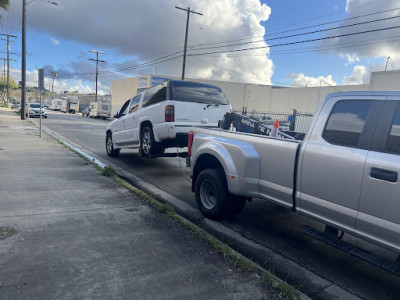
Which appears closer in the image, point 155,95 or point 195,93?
point 195,93

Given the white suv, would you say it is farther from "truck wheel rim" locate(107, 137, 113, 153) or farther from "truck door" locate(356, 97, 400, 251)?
"truck door" locate(356, 97, 400, 251)

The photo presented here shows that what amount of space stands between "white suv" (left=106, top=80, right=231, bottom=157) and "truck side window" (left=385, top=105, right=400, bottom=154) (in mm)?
4552

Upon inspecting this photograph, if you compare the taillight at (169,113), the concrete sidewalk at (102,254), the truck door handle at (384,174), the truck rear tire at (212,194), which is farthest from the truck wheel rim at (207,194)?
the truck door handle at (384,174)

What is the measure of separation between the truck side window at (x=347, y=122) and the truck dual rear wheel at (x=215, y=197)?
1.70 metres

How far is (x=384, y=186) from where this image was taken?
2.66 meters

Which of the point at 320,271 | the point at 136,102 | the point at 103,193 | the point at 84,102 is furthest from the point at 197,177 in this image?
the point at 84,102

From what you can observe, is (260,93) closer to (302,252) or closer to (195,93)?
(195,93)

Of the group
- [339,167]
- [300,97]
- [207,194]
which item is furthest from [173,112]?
[300,97]

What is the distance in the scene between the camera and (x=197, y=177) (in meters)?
5.05

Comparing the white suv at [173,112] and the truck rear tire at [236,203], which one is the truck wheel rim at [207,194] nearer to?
the truck rear tire at [236,203]

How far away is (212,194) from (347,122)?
234 cm

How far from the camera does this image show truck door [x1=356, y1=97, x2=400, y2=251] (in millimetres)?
2615

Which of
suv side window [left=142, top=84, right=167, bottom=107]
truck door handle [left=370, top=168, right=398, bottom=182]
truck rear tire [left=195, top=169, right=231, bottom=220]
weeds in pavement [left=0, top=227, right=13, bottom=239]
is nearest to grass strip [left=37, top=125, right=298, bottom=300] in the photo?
truck rear tire [left=195, top=169, right=231, bottom=220]

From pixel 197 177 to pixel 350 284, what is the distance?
8.53ft
